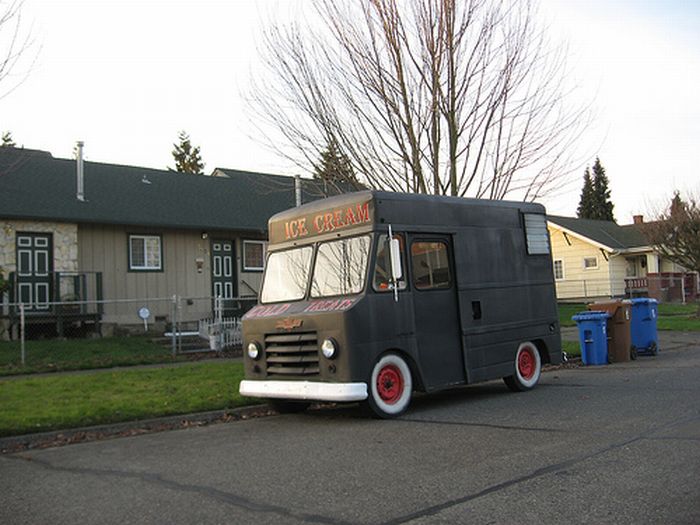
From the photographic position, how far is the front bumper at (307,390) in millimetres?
8578

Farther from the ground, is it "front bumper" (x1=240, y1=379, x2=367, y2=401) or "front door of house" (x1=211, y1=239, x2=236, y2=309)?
"front door of house" (x1=211, y1=239, x2=236, y2=309)

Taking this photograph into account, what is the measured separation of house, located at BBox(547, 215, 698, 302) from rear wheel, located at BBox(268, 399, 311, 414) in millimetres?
30261

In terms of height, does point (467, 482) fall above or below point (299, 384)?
below

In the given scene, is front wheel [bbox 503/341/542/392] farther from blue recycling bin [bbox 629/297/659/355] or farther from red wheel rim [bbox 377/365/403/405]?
blue recycling bin [bbox 629/297/659/355]

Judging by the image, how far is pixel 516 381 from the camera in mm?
11180

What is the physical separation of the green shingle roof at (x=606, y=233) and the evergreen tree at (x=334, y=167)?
29007mm

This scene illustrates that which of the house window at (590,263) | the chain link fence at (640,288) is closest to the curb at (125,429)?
the chain link fence at (640,288)

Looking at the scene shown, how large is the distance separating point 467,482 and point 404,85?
30.0 feet

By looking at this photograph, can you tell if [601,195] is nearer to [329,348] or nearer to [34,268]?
[34,268]

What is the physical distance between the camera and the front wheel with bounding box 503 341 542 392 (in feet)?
36.7

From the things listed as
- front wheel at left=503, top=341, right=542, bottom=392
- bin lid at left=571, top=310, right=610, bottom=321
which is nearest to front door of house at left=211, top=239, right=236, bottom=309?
bin lid at left=571, top=310, right=610, bottom=321

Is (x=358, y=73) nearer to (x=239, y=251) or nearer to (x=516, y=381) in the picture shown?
(x=516, y=381)

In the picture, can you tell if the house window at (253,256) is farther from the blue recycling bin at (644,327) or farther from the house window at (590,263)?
the house window at (590,263)

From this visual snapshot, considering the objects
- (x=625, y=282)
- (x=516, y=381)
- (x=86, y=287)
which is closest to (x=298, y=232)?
(x=516, y=381)
